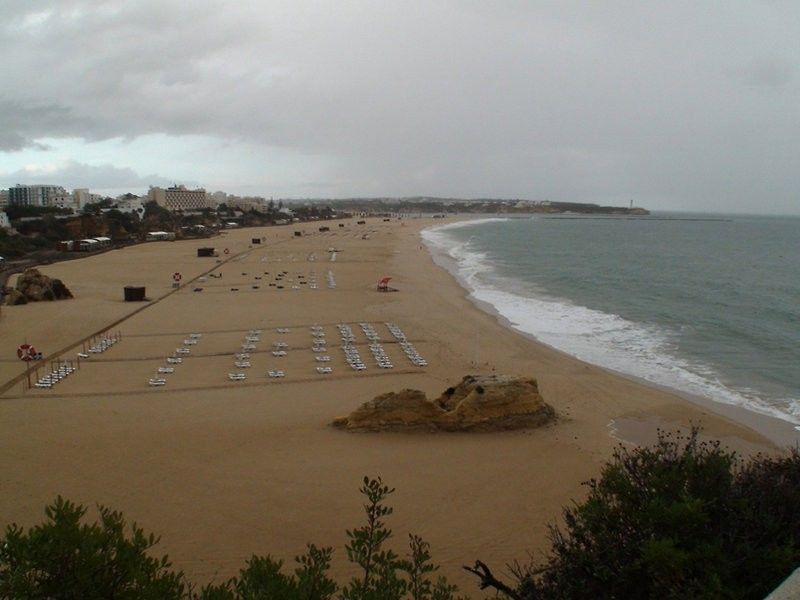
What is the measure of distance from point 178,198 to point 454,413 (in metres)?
160

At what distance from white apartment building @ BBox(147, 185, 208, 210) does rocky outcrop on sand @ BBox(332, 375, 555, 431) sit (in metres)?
151

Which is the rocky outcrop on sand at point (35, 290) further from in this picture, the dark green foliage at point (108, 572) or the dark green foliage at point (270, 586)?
the dark green foliage at point (270, 586)

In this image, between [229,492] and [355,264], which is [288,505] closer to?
[229,492]

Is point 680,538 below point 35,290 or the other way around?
the other way around

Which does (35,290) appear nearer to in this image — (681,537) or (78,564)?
(78,564)

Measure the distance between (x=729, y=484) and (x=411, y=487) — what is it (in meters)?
6.37

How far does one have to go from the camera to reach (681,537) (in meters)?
5.81

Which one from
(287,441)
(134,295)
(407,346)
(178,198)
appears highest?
(178,198)

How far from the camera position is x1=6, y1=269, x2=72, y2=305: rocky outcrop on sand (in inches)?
1253

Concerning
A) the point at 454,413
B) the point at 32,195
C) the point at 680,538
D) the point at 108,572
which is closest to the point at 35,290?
the point at 454,413

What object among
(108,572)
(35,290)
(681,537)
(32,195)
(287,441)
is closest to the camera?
(108,572)

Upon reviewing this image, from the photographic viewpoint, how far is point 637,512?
6.27m

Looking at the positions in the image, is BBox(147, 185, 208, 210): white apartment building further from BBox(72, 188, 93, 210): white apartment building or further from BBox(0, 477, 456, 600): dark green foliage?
BBox(0, 477, 456, 600): dark green foliage

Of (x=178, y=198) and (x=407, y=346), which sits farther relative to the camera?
(x=178, y=198)
